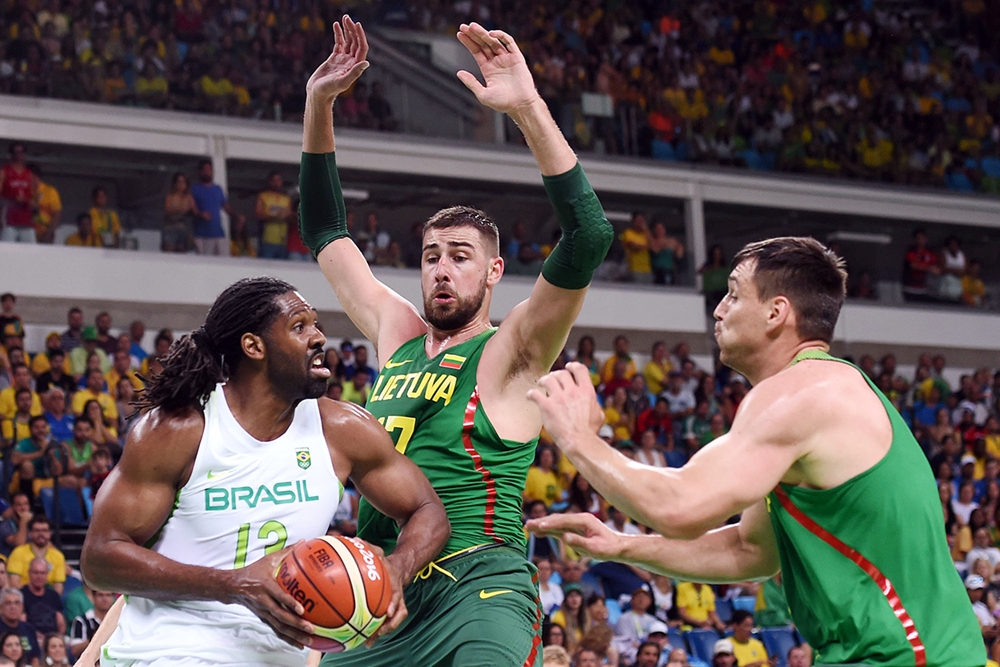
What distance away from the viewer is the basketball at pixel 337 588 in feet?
12.2

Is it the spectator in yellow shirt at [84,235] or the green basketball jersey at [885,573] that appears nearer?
the green basketball jersey at [885,573]

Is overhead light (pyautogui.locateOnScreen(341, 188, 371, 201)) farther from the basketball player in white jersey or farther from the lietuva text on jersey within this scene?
the basketball player in white jersey

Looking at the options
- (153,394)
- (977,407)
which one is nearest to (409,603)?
(153,394)

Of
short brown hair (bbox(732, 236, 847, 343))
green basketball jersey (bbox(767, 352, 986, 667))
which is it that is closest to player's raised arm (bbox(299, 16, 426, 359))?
short brown hair (bbox(732, 236, 847, 343))

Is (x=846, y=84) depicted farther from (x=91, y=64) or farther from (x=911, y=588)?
(x=911, y=588)

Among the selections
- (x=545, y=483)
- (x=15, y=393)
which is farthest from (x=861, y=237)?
(x=15, y=393)

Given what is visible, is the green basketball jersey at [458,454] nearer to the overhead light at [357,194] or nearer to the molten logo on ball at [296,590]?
the molten logo on ball at [296,590]

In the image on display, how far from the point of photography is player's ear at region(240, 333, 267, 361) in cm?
410

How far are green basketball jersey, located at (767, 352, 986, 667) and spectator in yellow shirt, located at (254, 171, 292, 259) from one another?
49.3 feet

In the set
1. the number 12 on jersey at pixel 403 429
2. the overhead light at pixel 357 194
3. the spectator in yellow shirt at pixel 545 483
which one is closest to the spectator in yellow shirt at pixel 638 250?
the overhead light at pixel 357 194

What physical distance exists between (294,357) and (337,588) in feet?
2.59

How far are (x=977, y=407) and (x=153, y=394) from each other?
1855 centimetres

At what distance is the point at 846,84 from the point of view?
81.1 feet

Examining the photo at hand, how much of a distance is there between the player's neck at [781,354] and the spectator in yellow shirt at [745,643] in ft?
32.6
